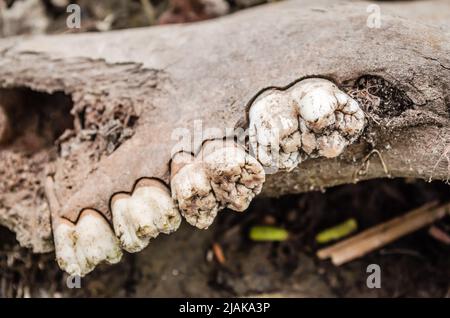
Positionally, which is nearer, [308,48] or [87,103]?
[308,48]

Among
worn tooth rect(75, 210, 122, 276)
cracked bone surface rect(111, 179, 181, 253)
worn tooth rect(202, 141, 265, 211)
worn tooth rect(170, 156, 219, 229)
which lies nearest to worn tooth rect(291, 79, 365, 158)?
worn tooth rect(202, 141, 265, 211)

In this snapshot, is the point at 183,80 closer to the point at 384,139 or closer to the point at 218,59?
the point at 218,59

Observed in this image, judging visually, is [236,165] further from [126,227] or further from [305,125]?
[126,227]

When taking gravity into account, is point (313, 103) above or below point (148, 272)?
above

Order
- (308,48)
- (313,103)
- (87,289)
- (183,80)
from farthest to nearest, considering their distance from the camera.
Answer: (87,289)
(183,80)
(308,48)
(313,103)

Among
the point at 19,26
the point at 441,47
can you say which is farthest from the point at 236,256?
the point at 19,26

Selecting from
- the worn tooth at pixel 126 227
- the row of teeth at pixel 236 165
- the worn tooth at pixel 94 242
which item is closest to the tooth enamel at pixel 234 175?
the row of teeth at pixel 236 165

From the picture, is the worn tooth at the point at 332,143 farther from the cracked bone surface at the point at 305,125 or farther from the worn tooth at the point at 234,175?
the worn tooth at the point at 234,175
